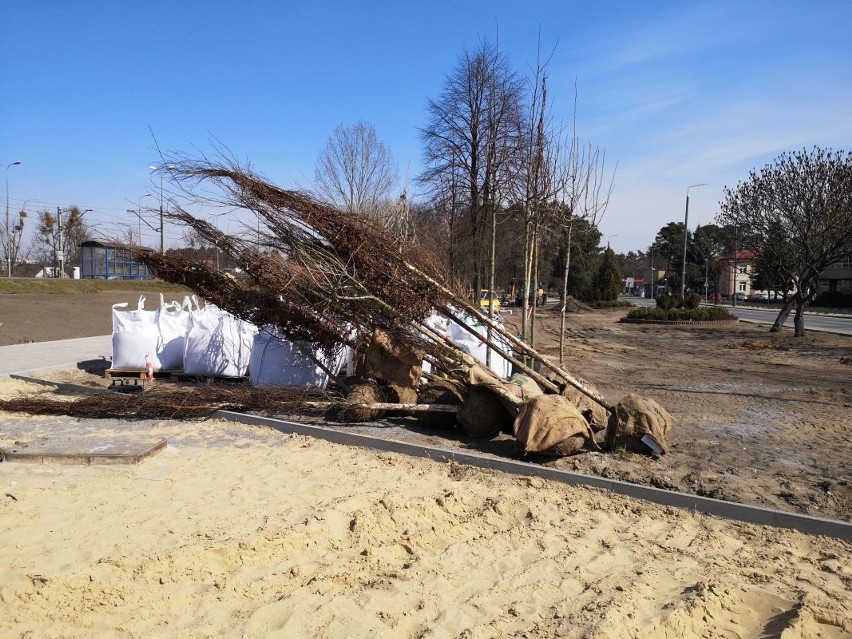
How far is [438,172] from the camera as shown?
20.4 metres

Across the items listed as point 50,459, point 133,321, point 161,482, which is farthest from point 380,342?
point 133,321

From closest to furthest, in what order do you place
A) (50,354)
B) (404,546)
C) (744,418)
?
1. (404,546)
2. (744,418)
3. (50,354)

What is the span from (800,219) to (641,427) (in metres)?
20.4

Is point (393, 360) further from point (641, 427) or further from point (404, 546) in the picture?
point (404, 546)

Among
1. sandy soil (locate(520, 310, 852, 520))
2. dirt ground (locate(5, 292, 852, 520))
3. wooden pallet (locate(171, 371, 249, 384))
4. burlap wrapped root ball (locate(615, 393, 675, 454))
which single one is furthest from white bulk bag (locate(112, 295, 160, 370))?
burlap wrapped root ball (locate(615, 393, 675, 454))

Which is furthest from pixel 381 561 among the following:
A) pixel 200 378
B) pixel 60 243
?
pixel 60 243

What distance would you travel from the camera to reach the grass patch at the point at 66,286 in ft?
119

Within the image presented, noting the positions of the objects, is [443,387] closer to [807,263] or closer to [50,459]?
[50,459]

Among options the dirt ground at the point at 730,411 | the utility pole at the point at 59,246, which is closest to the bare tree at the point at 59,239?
the utility pole at the point at 59,246

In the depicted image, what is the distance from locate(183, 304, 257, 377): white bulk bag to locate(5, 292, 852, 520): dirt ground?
3.87 m

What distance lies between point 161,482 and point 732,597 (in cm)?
461

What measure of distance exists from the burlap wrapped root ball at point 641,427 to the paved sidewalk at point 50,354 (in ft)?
33.2

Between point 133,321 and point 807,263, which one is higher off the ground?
point 807,263

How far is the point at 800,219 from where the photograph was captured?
23.0 m
